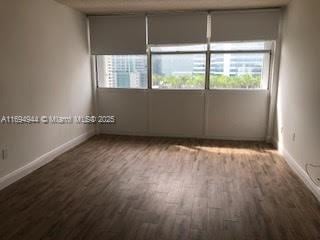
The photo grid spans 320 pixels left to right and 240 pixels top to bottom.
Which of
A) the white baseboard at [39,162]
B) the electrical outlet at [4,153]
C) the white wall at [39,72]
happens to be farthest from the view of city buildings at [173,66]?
the electrical outlet at [4,153]

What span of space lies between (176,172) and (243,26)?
277 cm

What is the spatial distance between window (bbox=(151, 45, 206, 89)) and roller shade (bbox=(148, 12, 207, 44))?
6.3 inches

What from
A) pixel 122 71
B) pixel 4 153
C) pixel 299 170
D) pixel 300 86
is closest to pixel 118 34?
pixel 122 71

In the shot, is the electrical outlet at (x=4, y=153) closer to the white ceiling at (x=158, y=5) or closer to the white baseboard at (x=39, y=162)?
the white baseboard at (x=39, y=162)

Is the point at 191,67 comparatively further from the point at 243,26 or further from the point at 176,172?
the point at 176,172

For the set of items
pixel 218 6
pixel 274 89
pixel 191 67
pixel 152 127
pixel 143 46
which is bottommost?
pixel 152 127

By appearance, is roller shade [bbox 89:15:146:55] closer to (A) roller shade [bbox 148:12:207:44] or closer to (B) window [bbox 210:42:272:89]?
(A) roller shade [bbox 148:12:207:44]

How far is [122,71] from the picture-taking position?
5406mm

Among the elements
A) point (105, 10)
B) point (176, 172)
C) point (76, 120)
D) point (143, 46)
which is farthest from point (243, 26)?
point (76, 120)

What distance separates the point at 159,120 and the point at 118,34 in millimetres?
1791

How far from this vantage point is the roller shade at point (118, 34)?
198 inches

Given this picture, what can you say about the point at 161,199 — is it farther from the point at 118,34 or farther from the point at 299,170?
the point at 118,34

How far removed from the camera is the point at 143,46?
5.06 metres

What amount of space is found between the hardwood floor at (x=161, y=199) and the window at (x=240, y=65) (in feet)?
4.36
